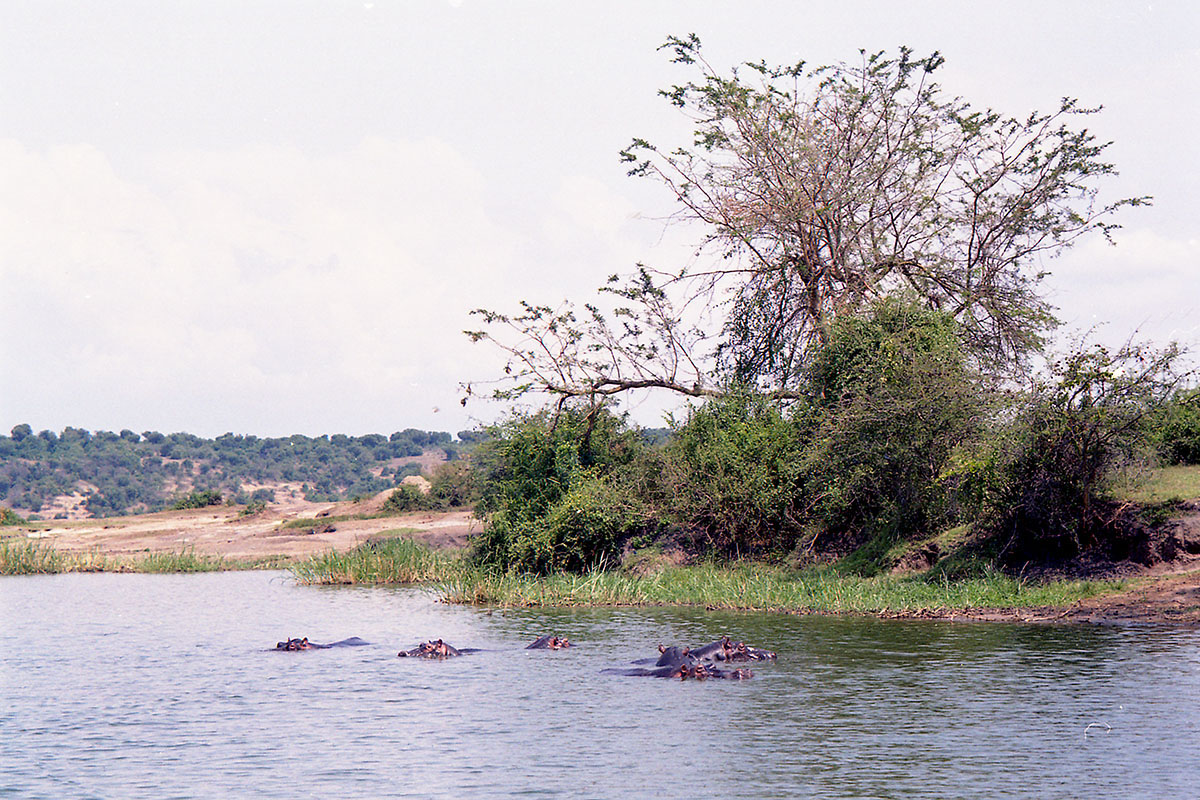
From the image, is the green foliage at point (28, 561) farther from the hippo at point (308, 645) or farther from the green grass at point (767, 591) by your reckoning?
the hippo at point (308, 645)

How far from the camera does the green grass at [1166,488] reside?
25.2m

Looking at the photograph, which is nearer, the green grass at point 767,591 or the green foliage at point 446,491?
the green grass at point 767,591

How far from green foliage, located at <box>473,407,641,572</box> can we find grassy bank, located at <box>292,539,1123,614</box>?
1.13 m

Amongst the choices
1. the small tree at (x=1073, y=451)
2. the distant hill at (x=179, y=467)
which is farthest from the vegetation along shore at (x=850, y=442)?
the distant hill at (x=179, y=467)

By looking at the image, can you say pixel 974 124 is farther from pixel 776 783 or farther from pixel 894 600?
pixel 776 783

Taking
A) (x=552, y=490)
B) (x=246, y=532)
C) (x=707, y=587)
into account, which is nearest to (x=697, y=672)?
(x=707, y=587)

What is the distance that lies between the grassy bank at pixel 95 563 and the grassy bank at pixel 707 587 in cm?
882

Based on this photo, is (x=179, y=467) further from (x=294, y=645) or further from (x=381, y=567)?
(x=294, y=645)

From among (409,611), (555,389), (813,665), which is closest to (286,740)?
(813,665)

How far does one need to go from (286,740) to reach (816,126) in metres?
26.9

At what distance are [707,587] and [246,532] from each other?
36443 millimetres

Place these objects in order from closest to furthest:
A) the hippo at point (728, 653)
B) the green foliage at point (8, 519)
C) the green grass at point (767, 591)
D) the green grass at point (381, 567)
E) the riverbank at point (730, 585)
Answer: the hippo at point (728, 653) → the riverbank at point (730, 585) → the green grass at point (767, 591) → the green grass at point (381, 567) → the green foliage at point (8, 519)

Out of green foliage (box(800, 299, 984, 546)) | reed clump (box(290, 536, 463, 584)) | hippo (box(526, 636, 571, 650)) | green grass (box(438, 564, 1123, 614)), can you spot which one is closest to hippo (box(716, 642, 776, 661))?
hippo (box(526, 636, 571, 650))

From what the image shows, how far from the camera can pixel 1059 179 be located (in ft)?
121
